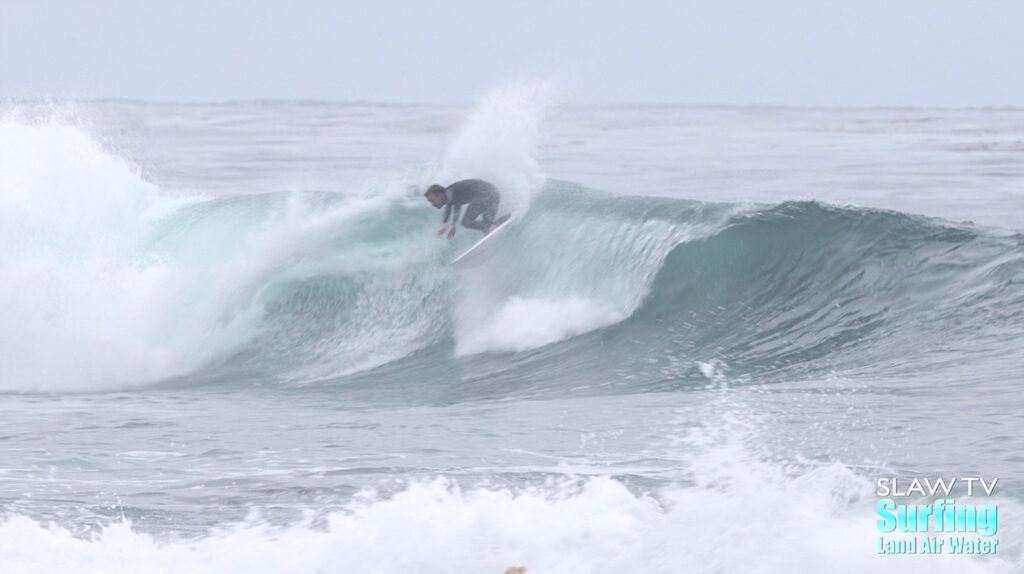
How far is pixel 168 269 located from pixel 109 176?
3.36 m

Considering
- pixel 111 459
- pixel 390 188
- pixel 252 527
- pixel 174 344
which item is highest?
pixel 390 188

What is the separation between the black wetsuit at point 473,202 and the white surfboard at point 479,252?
12 cm

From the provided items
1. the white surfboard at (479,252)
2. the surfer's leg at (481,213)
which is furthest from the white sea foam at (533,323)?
the surfer's leg at (481,213)

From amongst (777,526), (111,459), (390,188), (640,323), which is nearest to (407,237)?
(390,188)

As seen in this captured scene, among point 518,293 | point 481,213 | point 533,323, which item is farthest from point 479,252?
point 533,323

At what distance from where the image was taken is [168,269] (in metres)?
15.2

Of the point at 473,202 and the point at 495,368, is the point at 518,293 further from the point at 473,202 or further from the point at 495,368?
the point at 495,368

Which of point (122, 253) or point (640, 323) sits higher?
point (122, 253)

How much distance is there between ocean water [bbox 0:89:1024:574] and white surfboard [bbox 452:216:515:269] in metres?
0.19

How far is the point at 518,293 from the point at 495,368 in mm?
1856

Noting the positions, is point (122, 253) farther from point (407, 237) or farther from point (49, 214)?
point (407, 237)

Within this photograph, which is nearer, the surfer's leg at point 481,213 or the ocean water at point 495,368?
the ocean water at point 495,368

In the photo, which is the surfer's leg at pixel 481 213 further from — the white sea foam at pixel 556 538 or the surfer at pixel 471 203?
the white sea foam at pixel 556 538

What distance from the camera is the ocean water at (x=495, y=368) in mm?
5879
